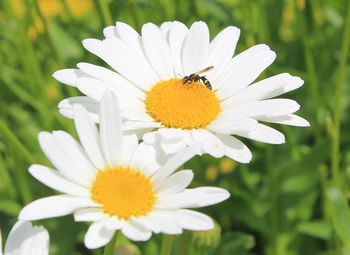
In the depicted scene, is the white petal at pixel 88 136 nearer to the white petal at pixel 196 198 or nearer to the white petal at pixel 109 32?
the white petal at pixel 196 198

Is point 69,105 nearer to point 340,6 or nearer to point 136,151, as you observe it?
point 136,151

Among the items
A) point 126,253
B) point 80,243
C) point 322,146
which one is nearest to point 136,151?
→ point 126,253

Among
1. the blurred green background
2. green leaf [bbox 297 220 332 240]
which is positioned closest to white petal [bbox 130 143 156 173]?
the blurred green background

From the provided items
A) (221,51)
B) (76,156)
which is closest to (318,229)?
(221,51)

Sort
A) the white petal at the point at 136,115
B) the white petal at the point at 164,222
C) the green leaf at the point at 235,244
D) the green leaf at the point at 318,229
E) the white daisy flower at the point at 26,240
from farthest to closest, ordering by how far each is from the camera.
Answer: the green leaf at the point at 318,229 < the green leaf at the point at 235,244 < the white petal at the point at 136,115 < the white daisy flower at the point at 26,240 < the white petal at the point at 164,222

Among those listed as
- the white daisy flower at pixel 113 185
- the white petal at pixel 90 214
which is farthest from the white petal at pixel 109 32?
the white petal at pixel 90 214

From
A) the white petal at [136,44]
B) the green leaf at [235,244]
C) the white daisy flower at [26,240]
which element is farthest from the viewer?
the green leaf at [235,244]
